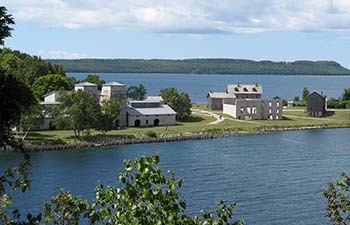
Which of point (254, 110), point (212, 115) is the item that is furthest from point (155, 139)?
point (254, 110)

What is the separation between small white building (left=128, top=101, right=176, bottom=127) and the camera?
7094cm

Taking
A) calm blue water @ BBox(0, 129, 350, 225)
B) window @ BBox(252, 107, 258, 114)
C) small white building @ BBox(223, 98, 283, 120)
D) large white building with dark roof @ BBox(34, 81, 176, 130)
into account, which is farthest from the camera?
window @ BBox(252, 107, 258, 114)

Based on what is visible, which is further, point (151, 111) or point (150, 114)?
point (151, 111)

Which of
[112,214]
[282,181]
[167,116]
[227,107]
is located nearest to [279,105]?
[227,107]

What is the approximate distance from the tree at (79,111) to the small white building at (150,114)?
9.83m

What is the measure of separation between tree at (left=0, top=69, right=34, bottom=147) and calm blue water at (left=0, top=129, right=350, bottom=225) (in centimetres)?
1860

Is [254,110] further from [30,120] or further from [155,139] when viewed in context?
[30,120]

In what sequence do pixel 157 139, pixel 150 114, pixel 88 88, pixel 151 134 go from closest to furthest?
pixel 157 139 < pixel 151 134 < pixel 88 88 < pixel 150 114

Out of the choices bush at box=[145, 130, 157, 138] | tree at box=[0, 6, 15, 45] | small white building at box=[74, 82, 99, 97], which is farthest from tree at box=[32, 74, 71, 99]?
tree at box=[0, 6, 15, 45]

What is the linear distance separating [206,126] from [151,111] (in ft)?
21.3

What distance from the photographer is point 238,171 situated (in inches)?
→ 1820

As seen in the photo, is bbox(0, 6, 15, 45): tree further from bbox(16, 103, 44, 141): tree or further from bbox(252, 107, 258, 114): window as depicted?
bbox(252, 107, 258, 114): window

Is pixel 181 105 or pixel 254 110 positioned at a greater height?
pixel 181 105

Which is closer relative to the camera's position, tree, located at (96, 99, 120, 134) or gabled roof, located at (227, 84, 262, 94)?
tree, located at (96, 99, 120, 134)
